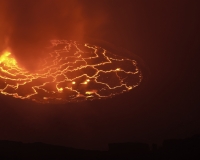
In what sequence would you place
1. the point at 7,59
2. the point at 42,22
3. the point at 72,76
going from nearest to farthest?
1. the point at 72,76
2. the point at 7,59
3. the point at 42,22

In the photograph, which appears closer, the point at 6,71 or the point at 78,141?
the point at 78,141

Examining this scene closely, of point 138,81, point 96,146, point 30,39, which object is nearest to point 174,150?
point 96,146

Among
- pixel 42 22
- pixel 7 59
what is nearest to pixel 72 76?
pixel 7 59

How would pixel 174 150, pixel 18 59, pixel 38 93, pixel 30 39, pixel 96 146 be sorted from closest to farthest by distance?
pixel 174 150 → pixel 96 146 → pixel 38 93 → pixel 18 59 → pixel 30 39

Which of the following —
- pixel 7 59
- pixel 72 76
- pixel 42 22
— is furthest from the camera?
pixel 42 22

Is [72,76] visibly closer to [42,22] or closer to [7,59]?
[7,59]

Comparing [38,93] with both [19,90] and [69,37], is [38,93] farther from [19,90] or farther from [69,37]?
[69,37]

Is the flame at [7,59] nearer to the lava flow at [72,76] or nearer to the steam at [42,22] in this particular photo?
the lava flow at [72,76]
